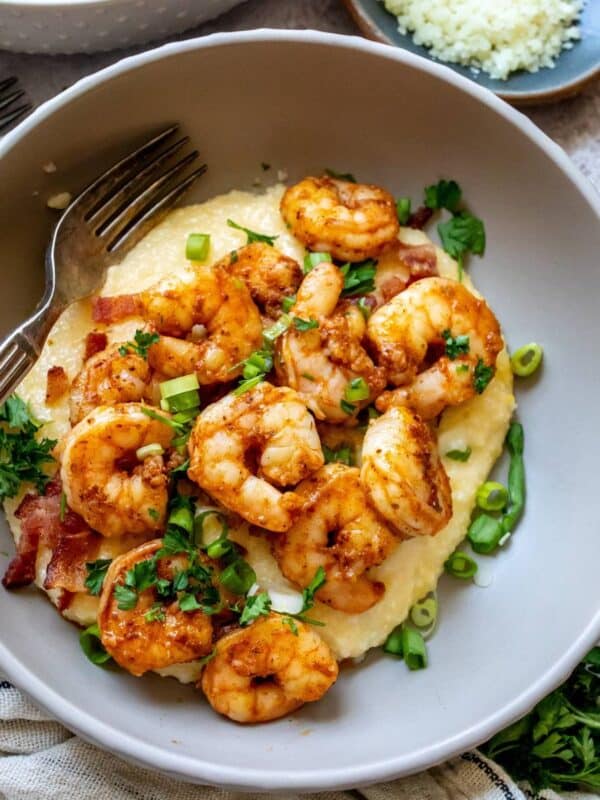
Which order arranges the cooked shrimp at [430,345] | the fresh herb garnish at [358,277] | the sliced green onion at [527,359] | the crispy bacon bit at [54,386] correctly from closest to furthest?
1. the cooked shrimp at [430,345]
2. the crispy bacon bit at [54,386]
3. the fresh herb garnish at [358,277]
4. the sliced green onion at [527,359]

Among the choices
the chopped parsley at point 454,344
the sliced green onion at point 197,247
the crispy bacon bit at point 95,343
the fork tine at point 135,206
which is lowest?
Result: the chopped parsley at point 454,344

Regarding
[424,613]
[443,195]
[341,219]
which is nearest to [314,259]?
[341,219]

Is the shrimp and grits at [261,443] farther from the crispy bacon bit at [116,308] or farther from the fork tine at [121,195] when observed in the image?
the fork tine at [121,195]

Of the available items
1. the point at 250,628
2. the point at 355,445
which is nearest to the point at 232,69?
the point at 355,445

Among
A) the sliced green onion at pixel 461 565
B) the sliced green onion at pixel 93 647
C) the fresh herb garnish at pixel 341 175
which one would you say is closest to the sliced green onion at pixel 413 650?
the sliced green onion at pixel 461 565

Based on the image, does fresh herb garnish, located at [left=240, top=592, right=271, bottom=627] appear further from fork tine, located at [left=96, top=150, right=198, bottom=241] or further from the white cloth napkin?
fork tine, located at [left=96, top=150, right=198, bottom=241]

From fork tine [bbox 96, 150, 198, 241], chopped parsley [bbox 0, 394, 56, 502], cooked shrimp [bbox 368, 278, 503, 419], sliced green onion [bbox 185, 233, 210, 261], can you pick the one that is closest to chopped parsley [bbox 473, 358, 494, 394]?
cooked shrimp [bbox 368, 278, 503, 419]

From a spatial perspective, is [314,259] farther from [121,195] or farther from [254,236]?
[121,195]
